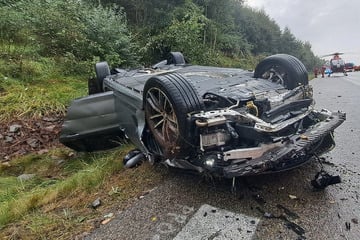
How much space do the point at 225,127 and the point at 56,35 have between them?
721 centimetres

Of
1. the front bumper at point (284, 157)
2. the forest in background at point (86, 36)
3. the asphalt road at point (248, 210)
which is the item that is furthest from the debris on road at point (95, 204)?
the forest in background at point (86, 36)

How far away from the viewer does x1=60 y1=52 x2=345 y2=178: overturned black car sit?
2.38 meters

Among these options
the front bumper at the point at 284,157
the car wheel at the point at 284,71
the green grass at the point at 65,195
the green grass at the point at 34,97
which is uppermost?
the car wheel at the point at 284,71

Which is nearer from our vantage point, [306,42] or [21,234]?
[21,234]

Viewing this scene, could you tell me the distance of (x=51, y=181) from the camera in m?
4.02

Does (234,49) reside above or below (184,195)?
above

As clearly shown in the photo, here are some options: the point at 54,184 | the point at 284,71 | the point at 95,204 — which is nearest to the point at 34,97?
the point at 54,184

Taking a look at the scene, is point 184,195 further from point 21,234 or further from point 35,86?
point 35,86

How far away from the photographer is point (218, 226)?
2.26 m

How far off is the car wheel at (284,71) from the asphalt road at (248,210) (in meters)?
0.98

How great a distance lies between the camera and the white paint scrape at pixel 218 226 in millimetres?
2160

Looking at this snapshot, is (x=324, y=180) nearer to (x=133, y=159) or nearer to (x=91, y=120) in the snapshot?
(x=133, y=159)

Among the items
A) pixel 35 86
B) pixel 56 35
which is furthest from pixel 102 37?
pixel 35 86

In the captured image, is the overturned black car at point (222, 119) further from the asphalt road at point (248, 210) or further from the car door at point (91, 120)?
the asphalt road at point (248, 210)
